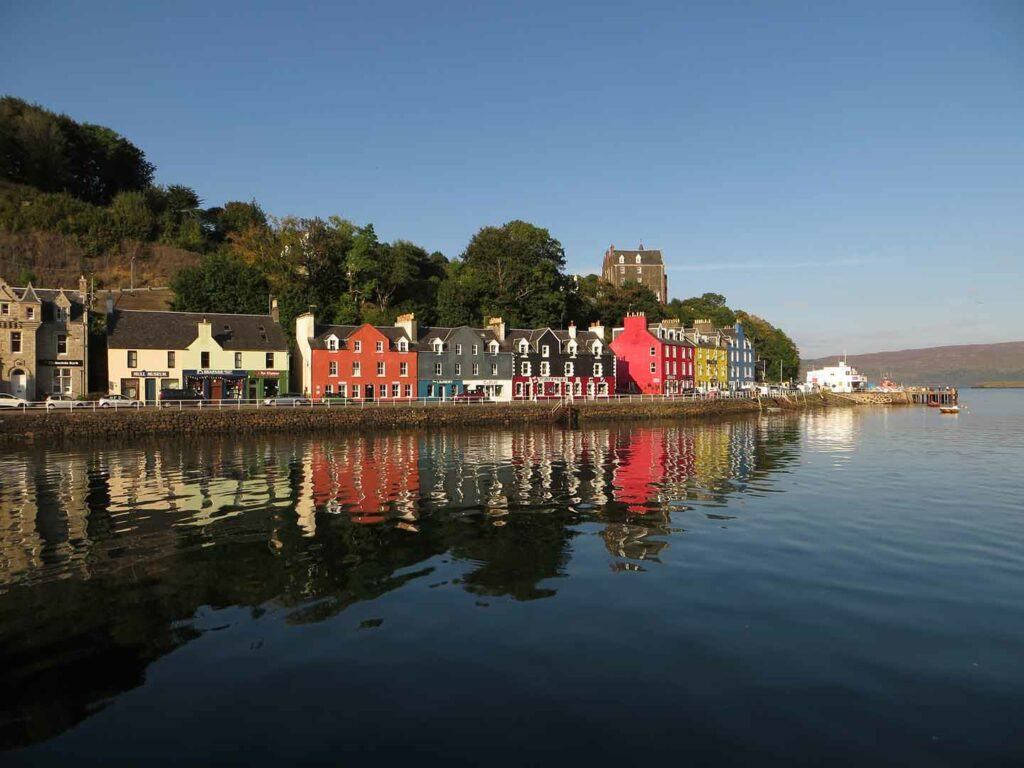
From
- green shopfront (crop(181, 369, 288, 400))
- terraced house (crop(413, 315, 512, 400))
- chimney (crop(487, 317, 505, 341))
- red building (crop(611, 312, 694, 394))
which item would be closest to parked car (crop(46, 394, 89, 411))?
green shopfront (crop(181, 369, 288, 400))

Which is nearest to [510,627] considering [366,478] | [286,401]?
[366,478]

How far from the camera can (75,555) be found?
1625 cm

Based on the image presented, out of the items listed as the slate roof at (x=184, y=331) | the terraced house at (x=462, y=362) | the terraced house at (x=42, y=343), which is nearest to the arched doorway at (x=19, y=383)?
the terraced house at (x=42, y=343)

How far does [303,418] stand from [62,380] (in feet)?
73.8

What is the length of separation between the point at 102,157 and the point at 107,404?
88253 millimetres

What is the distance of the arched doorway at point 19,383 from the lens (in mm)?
54812

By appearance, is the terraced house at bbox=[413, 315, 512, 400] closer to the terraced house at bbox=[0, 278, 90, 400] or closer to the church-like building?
the terraced house at bbox=[0, 278, 90, 400]

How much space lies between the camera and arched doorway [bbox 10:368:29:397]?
54.8 meters

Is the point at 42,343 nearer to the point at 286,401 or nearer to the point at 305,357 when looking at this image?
the point at 286,401

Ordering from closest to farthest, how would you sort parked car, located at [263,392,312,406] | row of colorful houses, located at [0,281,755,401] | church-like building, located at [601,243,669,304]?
parked car, located at [263,392,312,406], row of colorful houses, located at [0,281,755,401], church-like building, located at [601,243,669,304]

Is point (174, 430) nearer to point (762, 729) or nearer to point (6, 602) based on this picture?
point (6, 602)

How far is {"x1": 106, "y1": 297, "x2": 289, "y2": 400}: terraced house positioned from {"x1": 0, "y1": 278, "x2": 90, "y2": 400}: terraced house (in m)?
2.48

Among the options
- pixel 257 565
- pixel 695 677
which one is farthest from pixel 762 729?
pixel 257 565

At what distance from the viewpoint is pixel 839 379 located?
14025 centimetres
